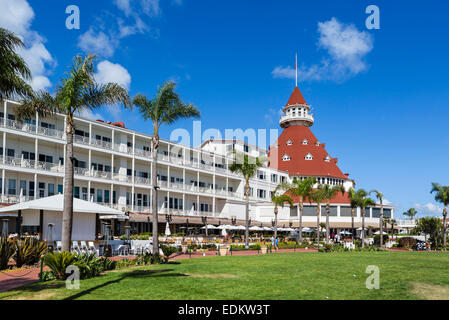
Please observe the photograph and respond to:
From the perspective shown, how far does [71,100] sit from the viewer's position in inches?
674

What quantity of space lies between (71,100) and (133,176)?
30866 mm

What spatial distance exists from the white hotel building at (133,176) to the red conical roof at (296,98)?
1880cm

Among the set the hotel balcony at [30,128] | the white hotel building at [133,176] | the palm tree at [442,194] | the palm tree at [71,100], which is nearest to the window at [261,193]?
the white hotel building at [133,176]

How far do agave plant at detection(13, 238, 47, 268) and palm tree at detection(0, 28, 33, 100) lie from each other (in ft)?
21.4

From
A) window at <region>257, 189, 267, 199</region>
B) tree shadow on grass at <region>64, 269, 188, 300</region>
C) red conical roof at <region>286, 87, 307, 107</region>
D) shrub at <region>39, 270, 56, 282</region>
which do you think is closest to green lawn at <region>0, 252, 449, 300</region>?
tree shadow on grass at <region>64, 269, 188, 300</region>

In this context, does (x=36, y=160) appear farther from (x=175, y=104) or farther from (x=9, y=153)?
(x=175, y=104)

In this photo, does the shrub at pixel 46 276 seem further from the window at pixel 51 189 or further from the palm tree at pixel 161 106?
the window at pixel 51 189

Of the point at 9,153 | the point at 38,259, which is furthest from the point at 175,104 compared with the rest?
the point at 9,153

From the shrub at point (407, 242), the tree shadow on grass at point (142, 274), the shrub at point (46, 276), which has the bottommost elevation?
the shrub at point (407, 242)

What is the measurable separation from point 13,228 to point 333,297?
33.8 m

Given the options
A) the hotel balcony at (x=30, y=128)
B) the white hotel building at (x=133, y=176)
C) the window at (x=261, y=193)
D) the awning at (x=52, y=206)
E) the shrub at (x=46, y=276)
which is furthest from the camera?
the window at (x=261, y=193)

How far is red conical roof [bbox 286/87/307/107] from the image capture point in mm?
87600

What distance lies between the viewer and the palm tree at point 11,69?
15602 millimetres
